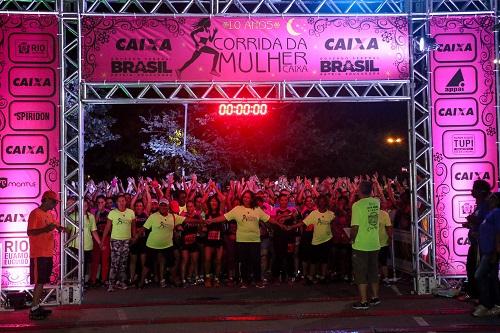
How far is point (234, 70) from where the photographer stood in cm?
1076

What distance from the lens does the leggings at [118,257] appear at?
38.0ft

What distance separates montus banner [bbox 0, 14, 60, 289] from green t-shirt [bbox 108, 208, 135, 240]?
4.67 ft

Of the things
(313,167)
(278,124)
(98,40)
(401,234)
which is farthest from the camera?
(313,167)

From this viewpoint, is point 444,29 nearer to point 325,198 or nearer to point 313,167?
point 325,198

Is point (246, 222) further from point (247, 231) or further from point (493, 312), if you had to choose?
point (493, 312)

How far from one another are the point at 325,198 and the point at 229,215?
6.27 feet

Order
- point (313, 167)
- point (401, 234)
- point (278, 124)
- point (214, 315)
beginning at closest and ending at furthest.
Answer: point (214, 315), point (401, 234), point (278, 124), point (313, 167)

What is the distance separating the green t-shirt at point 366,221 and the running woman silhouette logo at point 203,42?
136 inches

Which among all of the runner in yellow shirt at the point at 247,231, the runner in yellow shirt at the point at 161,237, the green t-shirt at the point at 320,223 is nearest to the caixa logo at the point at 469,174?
the green t-shirt at the point at 320,223

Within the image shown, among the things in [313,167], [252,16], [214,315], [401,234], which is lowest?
[214,315]

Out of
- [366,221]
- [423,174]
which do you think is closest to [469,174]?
[423,174]

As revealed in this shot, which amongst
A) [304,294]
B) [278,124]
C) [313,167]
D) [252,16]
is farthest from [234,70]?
[313,167]

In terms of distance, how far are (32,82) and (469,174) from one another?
7660 millimetres

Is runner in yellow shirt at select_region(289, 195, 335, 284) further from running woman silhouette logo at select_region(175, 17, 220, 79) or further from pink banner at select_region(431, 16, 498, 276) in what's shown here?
running woman silhouette logo at select_region(175, 17, 220, 79)
